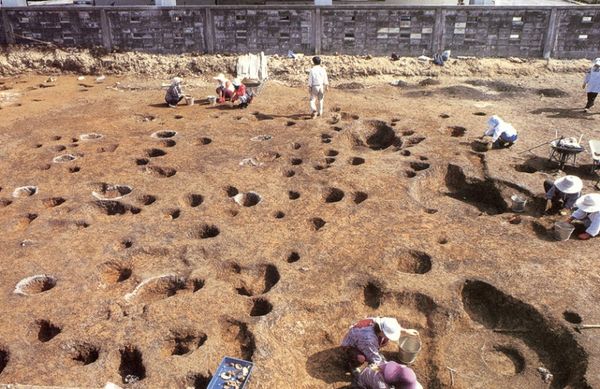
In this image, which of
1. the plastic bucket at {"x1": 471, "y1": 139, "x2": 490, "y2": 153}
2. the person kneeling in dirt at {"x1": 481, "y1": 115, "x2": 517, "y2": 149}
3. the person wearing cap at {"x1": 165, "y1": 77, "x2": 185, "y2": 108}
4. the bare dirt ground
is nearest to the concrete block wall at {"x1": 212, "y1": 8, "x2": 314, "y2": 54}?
the person wearing cap at {"x1": 165, "y1": 77, "x2": 185, "y2": 108}

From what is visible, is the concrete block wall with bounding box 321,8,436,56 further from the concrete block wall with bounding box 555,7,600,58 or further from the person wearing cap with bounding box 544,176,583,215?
the person wearing cap with bounding box 544,176,583,215

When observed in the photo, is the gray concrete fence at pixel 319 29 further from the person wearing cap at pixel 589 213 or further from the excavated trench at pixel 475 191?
the person wearing cap at pixel 589 213

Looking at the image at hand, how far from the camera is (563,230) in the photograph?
9180 mm

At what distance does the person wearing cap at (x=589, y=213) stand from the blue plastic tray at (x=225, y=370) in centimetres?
682

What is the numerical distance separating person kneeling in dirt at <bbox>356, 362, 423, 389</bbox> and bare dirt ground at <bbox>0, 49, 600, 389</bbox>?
56cm

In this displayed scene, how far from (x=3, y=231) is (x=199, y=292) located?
15.3 ft

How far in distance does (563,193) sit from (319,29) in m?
13.0

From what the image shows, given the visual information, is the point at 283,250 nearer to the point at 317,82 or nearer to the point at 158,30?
the point at 317,82

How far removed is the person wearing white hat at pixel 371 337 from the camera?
21.0 feet

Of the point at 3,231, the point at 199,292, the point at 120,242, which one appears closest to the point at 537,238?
the point at 199,292

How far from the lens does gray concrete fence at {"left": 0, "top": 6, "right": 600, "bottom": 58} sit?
773 inches

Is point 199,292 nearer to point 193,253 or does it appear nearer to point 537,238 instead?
point 193,253

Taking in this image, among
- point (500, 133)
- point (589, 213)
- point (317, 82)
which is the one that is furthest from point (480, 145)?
point (317, 82)

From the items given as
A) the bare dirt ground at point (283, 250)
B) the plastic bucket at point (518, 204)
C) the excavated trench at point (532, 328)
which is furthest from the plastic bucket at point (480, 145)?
the excavated trench at point (532, 328)
